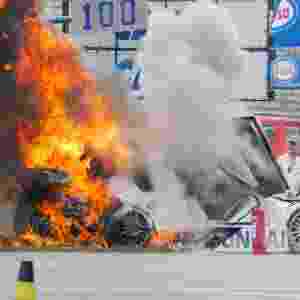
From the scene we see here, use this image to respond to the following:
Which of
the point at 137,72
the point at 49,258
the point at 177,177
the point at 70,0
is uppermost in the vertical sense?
the point at 70,0

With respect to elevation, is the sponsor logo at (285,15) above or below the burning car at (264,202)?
above

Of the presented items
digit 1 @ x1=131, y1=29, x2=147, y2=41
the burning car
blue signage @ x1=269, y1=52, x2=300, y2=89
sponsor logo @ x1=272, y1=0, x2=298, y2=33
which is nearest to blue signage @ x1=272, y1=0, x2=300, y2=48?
sponsor logo @ x1=272, y1=0, x2=298, y2=33

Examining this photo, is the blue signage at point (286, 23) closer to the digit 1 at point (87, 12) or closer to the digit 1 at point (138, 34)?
the digit 1 at point (138, 34)

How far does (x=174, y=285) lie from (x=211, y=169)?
12.3ft

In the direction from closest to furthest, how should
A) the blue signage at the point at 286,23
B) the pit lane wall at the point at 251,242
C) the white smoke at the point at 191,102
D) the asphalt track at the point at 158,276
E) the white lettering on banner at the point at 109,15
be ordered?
the asphalt track at the point at 158,276
the white smoke at the point at 191,102
the pit lane wall at the point at 251,242
the blue signage at the point at 286,23
the white lettering on banner at the point at 109,15

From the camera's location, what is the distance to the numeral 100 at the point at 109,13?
14648mm

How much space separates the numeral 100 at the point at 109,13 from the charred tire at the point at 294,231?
3794 mm

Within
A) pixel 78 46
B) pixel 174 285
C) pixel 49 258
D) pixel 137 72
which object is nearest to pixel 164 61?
pixel 137 72

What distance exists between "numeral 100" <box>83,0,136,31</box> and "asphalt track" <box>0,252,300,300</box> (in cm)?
350

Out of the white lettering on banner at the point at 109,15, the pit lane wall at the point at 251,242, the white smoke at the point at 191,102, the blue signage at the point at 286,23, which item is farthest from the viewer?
the white lettering on banner at the point at 109,15

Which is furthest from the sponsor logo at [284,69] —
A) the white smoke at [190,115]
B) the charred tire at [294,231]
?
the charred tire at [294,231]

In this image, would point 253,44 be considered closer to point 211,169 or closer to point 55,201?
point 211,169

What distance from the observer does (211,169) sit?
14289 millimetres

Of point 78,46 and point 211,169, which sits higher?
point 78,46
